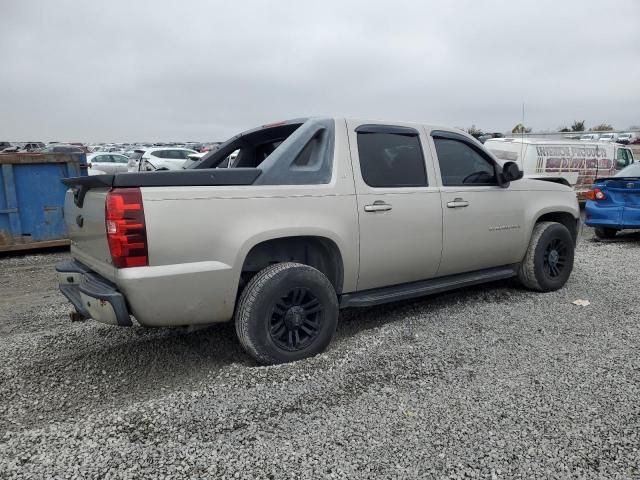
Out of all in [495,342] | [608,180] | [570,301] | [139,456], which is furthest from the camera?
[608,180]

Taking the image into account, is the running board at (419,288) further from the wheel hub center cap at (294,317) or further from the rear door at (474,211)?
the wheel hub center cap at (294,317)

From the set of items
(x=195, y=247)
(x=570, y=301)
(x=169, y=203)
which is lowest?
(x=570, y=301)

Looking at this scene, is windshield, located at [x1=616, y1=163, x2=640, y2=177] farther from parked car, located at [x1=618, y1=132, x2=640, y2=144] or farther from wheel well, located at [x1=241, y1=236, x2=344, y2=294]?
parked car, located at [x1=618, y1=132, x2=640, y2=144]

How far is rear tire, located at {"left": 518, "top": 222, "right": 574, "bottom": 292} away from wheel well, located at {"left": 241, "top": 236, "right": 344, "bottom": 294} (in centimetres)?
239

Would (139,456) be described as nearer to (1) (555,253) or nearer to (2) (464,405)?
(2) (464,405)

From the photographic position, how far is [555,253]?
545cm

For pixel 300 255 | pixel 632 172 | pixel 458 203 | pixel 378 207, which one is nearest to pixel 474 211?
pixel 458 203

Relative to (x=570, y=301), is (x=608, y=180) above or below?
above

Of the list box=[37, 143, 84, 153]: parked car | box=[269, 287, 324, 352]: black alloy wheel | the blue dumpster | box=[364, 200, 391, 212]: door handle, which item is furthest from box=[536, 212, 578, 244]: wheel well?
box=[37, 143, 84, 153]: parked car

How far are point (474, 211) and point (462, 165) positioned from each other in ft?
1.50

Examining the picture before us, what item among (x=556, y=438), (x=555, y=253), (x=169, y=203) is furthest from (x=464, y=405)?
(x=555, y=253)

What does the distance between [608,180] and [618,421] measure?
760 centimetres

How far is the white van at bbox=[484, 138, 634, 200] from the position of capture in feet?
39.0

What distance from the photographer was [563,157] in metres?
12.5
